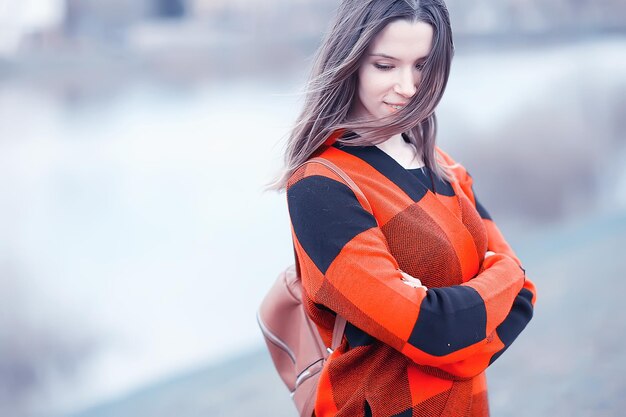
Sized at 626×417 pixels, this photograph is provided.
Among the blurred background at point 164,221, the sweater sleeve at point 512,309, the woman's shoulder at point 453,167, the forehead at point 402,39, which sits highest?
the forehead at point 402,39

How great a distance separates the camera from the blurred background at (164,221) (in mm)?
2320

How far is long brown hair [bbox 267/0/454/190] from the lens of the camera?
1.13 m

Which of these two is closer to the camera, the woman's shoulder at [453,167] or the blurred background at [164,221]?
the woman's shoulder at [453,167]

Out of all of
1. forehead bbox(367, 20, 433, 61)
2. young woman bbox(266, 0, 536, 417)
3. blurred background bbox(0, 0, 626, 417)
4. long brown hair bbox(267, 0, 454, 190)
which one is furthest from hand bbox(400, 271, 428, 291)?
blurred background bbox(0, 0, 626, 417)

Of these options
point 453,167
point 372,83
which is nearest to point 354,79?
point 372,83

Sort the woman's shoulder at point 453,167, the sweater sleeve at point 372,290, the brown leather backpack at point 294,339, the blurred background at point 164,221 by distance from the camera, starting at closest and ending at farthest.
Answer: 1. the sweater sleeve at point 372,290
2. the brown leather backpack at point 294,339
3. the woman's shoulder at point 453,167
4. the blurred background at point 164,221

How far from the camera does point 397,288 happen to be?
1069 mm

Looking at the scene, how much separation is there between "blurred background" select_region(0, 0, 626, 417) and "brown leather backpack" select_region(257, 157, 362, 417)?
1.06 m

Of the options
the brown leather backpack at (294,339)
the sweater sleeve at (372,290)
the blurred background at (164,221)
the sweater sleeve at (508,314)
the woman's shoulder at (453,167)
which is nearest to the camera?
the sweater sleeve at (372,290)

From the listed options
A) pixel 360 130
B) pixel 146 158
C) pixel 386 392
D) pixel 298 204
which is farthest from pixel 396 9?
pixel 146 158

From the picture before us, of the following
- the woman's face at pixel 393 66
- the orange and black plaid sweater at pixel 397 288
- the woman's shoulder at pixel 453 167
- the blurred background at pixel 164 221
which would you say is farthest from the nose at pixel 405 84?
the blurred background at pixel 164 221

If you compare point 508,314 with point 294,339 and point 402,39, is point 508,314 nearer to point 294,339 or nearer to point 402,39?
point 294,339

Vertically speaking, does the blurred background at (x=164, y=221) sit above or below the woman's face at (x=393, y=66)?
below

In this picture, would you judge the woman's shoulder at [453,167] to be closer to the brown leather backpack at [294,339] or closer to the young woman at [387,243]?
the young woman at [387,243]
